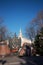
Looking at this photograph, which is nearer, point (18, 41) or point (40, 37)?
point (40, 37)

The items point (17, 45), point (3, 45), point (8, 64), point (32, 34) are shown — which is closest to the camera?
point (8, 64)

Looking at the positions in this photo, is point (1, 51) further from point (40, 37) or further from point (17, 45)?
point (17, 45)

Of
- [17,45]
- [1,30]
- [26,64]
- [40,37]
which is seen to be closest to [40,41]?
[40,37]

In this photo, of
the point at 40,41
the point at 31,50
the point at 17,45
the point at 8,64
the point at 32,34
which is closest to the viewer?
the point at 8,64

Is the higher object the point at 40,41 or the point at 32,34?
the point at 32,34

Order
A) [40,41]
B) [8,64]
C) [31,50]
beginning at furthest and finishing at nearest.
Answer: [31,50] → [40,41] → [8,64]

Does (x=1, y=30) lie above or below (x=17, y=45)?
above

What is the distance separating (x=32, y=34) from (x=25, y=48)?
22.4 m

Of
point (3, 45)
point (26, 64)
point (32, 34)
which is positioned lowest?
point (26, 64)

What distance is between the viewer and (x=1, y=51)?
34.6 m

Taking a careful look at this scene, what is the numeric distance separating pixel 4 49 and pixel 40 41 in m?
7.95

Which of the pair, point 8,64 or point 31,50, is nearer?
point 8,64

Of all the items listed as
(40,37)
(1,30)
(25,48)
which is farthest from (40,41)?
(1,30)

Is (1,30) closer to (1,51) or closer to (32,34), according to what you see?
(32,34)
